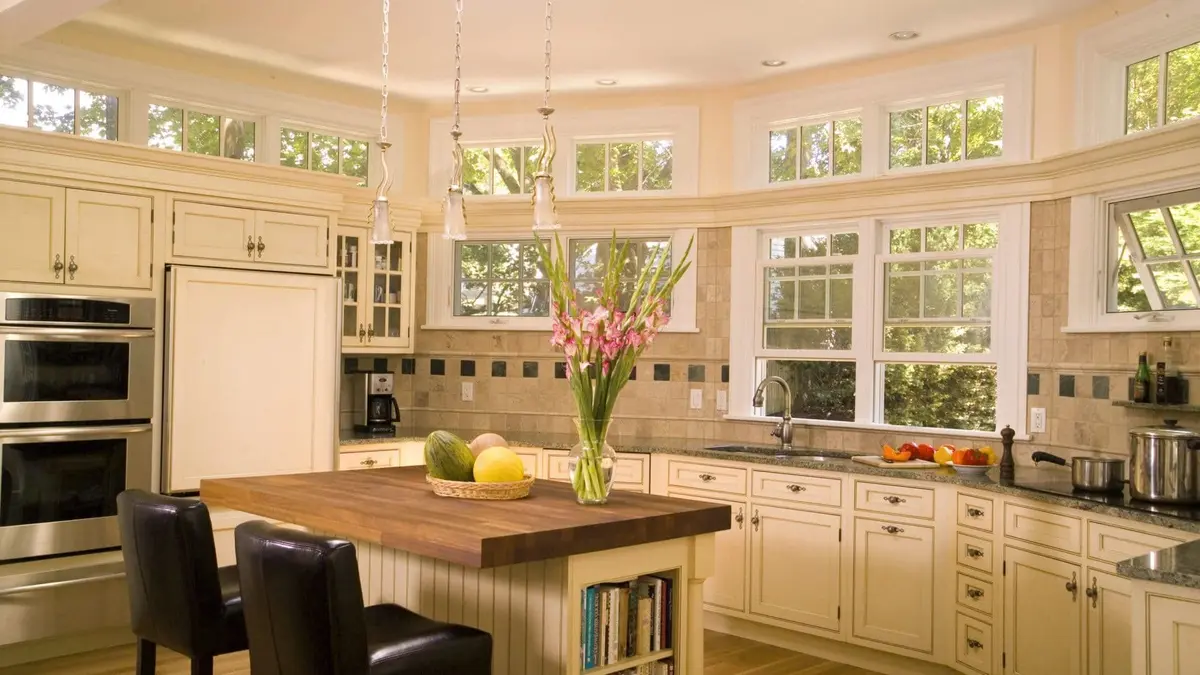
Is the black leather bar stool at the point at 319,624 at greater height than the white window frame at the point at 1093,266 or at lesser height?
lesser

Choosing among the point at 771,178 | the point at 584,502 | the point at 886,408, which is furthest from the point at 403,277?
the point at 584,502

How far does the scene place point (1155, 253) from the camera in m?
4.30

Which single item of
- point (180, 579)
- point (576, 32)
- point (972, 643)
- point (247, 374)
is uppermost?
point (576, 32)

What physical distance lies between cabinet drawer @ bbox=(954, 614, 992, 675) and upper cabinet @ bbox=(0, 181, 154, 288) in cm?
380

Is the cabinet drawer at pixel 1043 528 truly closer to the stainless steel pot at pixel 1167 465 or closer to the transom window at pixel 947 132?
the stainless steel pot at pixel 1167 465

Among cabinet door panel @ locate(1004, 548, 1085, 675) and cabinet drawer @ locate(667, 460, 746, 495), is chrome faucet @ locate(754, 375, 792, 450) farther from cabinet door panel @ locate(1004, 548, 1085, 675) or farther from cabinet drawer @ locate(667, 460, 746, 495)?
cabinet door panel @ locate(1004, 548, 1085, 675)

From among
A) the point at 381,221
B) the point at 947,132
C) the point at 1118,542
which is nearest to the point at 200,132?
the point at 381,221

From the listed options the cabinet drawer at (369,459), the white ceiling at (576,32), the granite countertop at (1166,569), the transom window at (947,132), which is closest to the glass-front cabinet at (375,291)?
the cabinet drawer at (369,459)

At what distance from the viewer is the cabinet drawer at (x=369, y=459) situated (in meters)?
5.59

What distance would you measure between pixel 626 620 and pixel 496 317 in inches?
141

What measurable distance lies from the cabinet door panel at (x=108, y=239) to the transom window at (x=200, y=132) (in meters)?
0.60

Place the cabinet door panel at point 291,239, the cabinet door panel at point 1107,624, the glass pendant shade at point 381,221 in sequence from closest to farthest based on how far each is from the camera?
1. the glass pendant shade at point 381,221
2. the cabinet door panel at point 1107,624
3. the cabinet door panel at point 291,239

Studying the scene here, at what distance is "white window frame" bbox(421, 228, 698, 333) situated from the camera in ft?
19.2

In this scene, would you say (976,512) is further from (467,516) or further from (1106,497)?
(467,516)
